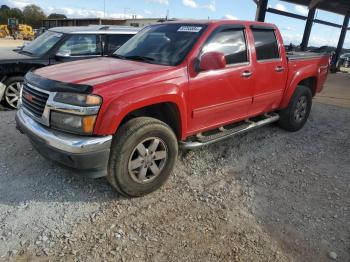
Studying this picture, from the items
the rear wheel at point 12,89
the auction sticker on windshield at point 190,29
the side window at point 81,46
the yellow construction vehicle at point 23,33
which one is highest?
the auction sticker on windshield at point 190,29

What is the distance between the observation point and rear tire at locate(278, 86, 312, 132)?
5.69m

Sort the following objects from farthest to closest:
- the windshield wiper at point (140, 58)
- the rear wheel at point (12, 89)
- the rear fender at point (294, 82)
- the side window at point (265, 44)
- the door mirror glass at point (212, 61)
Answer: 1. the rear wheel at point (12, 89)
2. the rear fender at point (294, 82)
3. the side window at point (265, 44)
4. the windshield wiper at point (140, 58)
5. the door mirror glass at point (212, 61)

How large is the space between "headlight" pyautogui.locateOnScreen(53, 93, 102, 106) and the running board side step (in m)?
1.31

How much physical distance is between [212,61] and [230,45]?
0.81m

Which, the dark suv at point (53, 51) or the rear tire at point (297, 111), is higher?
the dark suv at point (53, 51)

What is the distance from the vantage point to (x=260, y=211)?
346 centimetres

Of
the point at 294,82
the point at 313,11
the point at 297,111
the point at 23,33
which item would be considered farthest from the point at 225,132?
the point at 23,33

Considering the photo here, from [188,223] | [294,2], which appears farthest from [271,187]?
[294,2]

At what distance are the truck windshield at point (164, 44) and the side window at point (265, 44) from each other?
41.0 inches

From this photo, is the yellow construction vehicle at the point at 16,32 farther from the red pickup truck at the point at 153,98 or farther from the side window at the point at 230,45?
the side window at the point at 230,45

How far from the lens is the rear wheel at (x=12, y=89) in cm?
628

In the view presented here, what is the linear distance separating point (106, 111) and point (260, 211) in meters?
1.89

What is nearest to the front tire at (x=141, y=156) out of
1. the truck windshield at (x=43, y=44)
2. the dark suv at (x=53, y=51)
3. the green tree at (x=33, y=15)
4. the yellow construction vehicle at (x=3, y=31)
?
the dark suv at (x=53, y=51)

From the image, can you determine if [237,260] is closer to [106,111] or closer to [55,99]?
[106,111]
